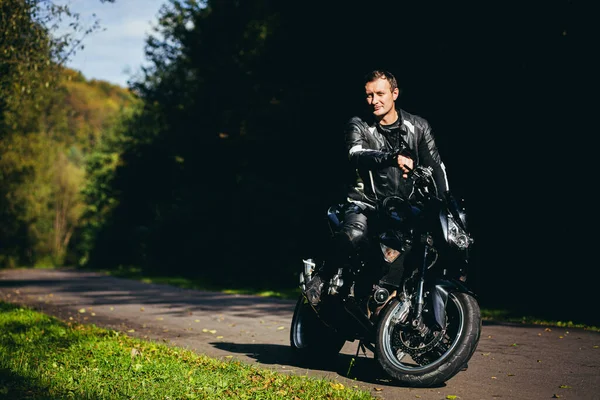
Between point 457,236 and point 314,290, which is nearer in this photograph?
point 457,236

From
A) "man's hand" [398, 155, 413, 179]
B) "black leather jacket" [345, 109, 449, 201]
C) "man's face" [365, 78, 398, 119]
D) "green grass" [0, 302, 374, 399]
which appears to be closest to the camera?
"green grass" [0, 302, 374, 399]

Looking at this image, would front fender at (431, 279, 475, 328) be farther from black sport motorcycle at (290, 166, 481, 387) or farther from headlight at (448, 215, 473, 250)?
headlight at (448, 215, 473, 250)

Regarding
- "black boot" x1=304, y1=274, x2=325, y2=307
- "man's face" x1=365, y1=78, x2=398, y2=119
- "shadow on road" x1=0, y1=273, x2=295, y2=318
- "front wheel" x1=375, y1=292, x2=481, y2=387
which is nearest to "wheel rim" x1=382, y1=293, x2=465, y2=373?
"front wheel" x1=375, y1=292, x2=481, y2=387

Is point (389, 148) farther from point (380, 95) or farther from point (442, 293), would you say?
point (442, 293)

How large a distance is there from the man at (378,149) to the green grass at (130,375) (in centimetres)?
116

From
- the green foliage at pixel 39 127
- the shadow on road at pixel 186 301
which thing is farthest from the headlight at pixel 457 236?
the green foliage at pixel 39 127

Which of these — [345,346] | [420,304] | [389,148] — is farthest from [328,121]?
[420,304]

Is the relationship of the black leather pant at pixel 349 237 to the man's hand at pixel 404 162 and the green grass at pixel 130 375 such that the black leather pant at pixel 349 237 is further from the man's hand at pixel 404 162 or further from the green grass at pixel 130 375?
the green grass at pixel 130 375

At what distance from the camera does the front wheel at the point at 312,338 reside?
6395mm

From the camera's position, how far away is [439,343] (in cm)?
503

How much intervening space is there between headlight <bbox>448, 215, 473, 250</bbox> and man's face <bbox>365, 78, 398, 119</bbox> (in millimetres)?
1181

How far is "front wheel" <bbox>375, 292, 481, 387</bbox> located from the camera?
4.90 meters

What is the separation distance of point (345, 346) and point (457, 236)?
3.00m

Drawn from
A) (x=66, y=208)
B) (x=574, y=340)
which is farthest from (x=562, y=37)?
(x=66, y=208)
